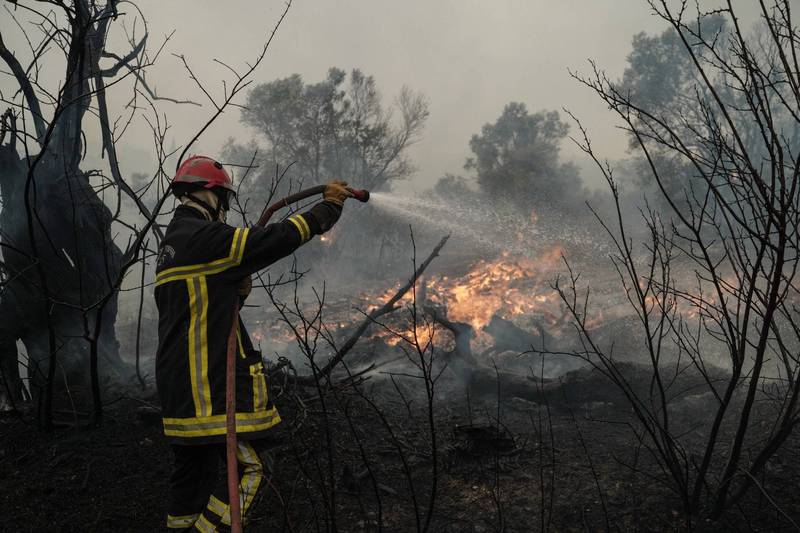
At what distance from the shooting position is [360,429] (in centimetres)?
449

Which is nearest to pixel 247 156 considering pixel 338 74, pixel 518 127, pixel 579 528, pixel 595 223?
pixel 338 74

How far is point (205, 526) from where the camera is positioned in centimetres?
235

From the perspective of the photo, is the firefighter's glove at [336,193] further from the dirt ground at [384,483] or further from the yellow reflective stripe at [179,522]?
the yellow reflective stripe at [179,522]

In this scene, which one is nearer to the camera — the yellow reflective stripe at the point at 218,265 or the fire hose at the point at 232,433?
the fire hose at the point at 232,433

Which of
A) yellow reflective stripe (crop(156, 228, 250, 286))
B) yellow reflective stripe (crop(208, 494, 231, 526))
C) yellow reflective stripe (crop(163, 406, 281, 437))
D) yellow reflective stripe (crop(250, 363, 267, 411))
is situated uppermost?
yellow reflective stripe (crop(156, 228, 250, 286))

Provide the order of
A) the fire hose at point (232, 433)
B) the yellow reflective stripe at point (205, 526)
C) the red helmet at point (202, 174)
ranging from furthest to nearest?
the red helmet at point (202, 174), the yellow reflective stripe at point (205, 526), the fire hose at point (232, 433)

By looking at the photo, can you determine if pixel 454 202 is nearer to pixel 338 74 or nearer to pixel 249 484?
pixel 338 74

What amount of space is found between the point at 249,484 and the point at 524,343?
869cm

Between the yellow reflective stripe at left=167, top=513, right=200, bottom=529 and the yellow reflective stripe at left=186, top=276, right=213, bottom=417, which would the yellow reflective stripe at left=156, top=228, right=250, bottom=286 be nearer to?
the yellow reflective stripe at left=186, top=276, right=213, bottom=417

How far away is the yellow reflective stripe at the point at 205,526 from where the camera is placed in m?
2.35

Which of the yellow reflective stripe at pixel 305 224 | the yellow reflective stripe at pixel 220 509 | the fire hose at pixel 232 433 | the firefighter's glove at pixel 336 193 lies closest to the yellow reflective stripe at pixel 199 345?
the fire hose at pixel 232 433

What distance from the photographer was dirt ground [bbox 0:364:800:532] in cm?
280

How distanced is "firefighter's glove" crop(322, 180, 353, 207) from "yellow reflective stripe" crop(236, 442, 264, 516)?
1.43m

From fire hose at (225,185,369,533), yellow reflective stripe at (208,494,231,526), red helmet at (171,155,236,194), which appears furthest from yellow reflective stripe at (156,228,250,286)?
yellow reflective stripe at (208,494,231,526)
